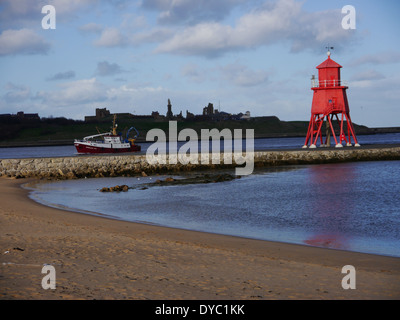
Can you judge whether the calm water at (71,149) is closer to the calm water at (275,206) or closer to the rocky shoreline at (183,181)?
the rocky shoreline at (183,181)

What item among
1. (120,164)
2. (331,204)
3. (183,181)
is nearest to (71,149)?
(120,164)

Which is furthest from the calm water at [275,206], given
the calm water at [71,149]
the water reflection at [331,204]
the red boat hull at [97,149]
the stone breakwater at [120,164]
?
the calm water at [71,149]

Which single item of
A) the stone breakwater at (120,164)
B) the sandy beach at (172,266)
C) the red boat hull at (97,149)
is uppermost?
the red boat hull at (97,149)

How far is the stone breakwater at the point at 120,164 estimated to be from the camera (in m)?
Answer: 38.1

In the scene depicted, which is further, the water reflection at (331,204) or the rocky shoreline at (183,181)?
the rocky shoreline at (183,181)

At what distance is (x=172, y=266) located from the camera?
9016 millimetres

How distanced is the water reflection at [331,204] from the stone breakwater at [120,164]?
15.0ft

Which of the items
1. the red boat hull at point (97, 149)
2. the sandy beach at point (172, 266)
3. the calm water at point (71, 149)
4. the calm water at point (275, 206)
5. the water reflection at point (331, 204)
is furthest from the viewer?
the calm water at point (71, 149)

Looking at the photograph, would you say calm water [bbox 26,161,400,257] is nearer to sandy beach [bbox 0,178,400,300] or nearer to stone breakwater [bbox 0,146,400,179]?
sandy beach [bbox 0,178,400,300]

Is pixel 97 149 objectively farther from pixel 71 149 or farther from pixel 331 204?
pixel 331 204

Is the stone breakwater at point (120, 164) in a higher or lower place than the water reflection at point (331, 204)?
higher
